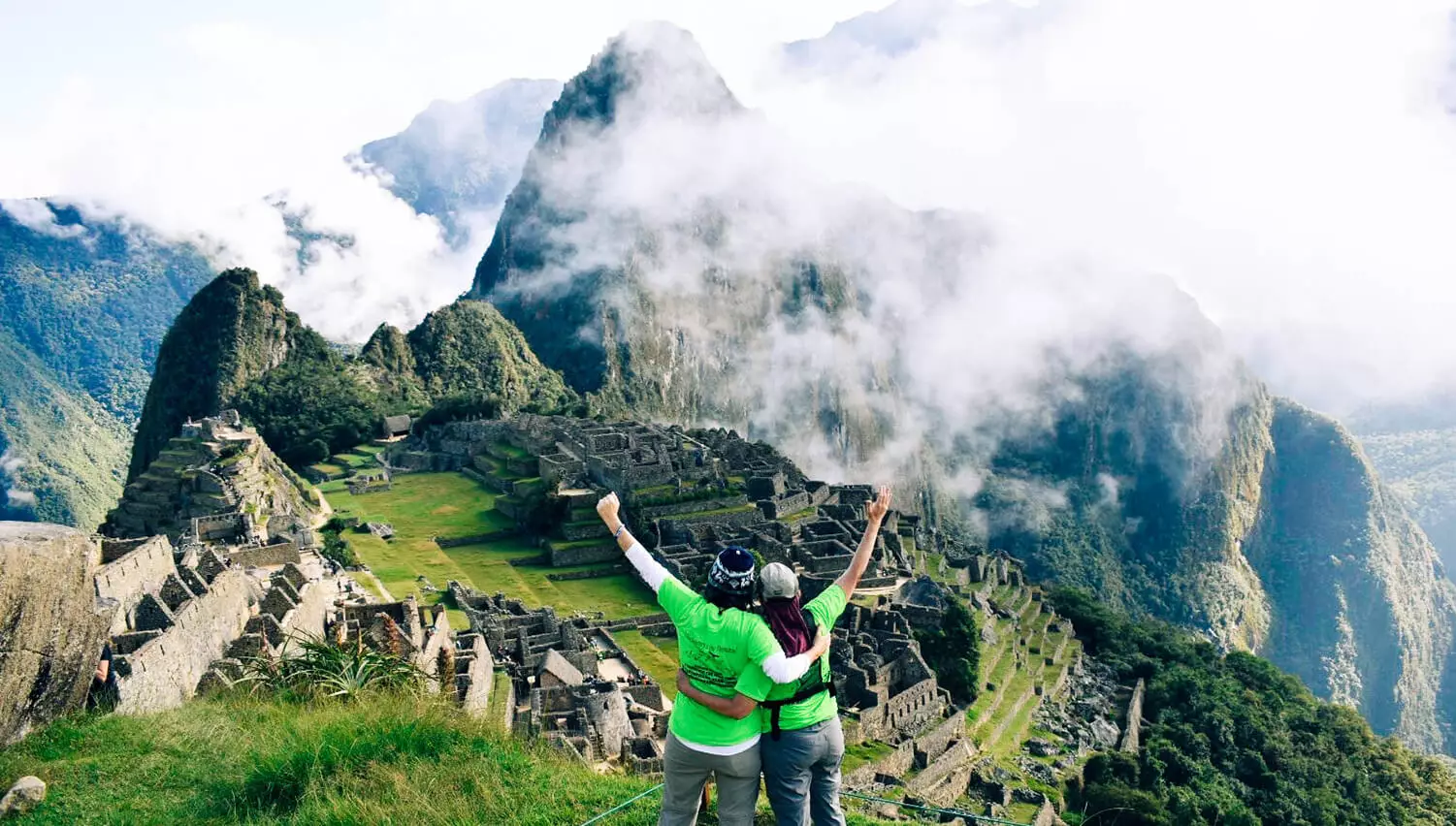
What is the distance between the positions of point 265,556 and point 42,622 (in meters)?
20.2

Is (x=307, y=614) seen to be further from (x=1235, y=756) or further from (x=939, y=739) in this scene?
(x=1235, y=756)

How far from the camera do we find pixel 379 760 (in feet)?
29.7

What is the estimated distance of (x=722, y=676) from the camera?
6.66 metres

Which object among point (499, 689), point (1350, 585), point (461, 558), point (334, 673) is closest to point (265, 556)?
point (499, 689)

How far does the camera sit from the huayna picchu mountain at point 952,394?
12344cm

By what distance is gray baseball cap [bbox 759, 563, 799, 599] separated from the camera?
6.76 m

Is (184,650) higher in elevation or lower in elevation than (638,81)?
lower

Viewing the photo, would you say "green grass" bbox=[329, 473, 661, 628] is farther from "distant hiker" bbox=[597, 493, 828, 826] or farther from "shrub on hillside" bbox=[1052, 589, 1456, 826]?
"distant hiker" bbox=[597, 493, 828, 826]

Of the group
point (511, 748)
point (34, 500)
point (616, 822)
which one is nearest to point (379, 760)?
point (511, 748)

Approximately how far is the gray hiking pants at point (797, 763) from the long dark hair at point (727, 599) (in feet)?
3.05

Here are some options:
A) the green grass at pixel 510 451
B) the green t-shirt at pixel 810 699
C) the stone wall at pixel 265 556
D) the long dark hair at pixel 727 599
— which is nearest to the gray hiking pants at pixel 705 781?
the green t-shirt at pixel 810 699

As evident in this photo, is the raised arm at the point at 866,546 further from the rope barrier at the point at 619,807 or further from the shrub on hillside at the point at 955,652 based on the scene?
the shrub on hillside at the point at 955,652

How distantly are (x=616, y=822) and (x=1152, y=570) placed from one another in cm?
13186

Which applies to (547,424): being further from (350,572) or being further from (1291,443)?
(1291,443)
